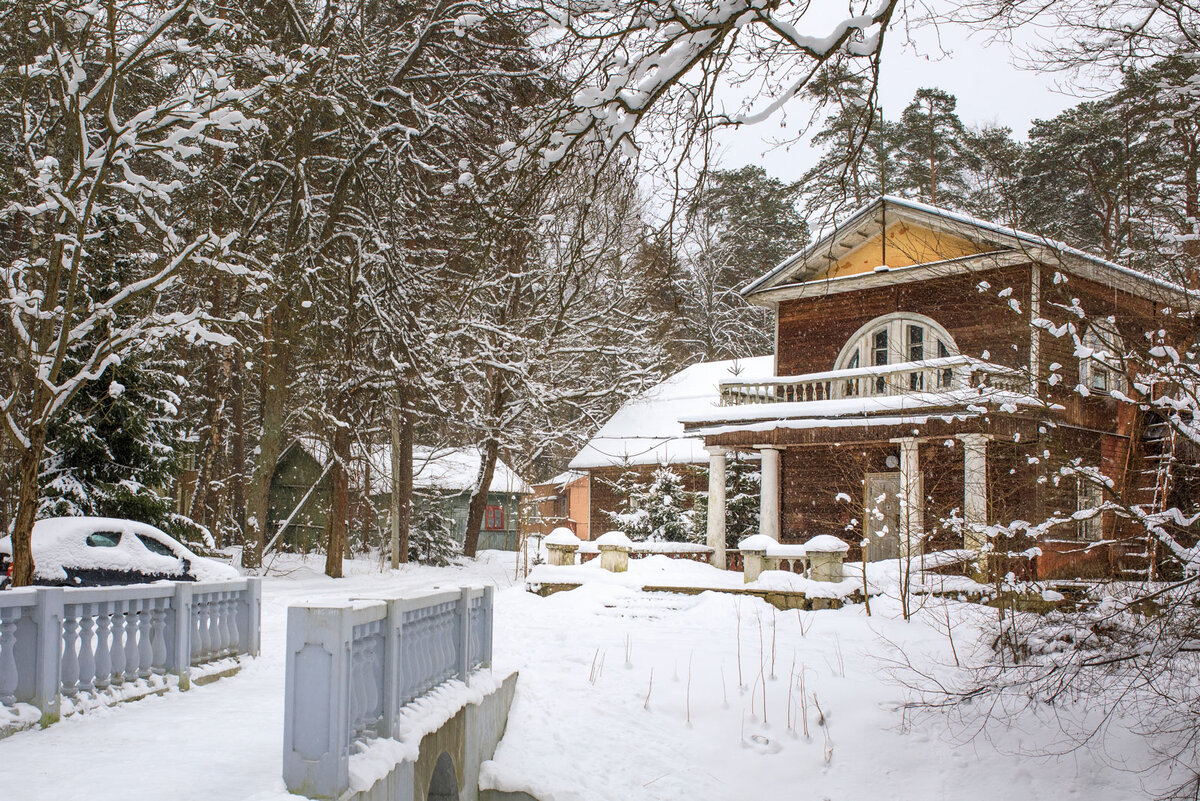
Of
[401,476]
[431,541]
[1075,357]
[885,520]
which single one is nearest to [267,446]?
[401,476]

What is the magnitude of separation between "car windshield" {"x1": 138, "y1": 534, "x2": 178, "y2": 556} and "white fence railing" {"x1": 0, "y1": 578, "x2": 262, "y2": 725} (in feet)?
19.8

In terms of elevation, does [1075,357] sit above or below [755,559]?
above

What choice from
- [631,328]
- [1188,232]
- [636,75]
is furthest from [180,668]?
[631,328]

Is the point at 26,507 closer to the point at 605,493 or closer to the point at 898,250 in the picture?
the point at 898,250

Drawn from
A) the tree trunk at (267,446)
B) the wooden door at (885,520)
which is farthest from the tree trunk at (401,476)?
the wooden door at (885,520)

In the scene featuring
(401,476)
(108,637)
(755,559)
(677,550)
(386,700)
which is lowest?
(677,550)

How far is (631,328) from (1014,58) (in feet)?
79.4

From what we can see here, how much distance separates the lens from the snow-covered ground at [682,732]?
5574 mm

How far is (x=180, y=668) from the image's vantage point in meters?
7.98

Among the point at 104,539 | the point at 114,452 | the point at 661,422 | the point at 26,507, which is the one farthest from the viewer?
the point at 661,422

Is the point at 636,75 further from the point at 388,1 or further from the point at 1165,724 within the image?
the point at 388,1

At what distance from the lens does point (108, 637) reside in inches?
301

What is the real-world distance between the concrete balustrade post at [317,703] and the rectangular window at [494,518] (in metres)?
38.8

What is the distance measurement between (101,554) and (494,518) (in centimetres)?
3039
